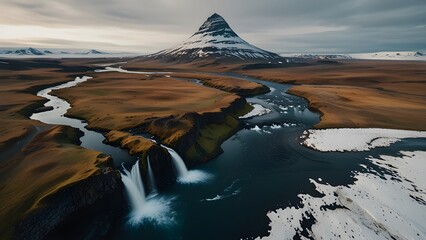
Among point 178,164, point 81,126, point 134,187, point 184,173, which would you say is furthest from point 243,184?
point 81,126

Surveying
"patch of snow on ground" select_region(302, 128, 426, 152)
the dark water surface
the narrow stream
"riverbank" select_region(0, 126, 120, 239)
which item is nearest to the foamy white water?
the dark water surface

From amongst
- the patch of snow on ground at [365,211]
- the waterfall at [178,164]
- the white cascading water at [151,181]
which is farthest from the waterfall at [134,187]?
the patch of snow on ground at [365,211]

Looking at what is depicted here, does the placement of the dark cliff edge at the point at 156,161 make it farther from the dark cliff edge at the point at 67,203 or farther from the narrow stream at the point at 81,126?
the dark cliff edge at the point at 67,203

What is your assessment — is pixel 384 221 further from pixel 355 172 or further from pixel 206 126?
pixel 206 126

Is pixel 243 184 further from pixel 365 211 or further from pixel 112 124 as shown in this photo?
pixel 112 124

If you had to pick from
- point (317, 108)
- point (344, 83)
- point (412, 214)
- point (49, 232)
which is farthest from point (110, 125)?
point (344, 83)
